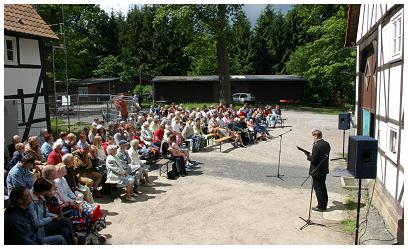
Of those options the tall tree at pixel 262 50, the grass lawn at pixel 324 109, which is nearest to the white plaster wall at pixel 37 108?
the grass lawn at pixel 324 109

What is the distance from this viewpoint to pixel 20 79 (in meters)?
15.7

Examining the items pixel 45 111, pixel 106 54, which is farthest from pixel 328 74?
pixel 106 54

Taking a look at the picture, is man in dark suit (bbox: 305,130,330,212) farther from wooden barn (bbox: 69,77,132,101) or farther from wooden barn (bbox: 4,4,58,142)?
wooden barn (bbox: 69,77,132,101)

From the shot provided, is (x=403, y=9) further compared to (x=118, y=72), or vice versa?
(x=118, y=72)

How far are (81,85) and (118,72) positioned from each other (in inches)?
276

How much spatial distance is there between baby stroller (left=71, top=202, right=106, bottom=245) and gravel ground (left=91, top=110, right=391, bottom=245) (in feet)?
0.82

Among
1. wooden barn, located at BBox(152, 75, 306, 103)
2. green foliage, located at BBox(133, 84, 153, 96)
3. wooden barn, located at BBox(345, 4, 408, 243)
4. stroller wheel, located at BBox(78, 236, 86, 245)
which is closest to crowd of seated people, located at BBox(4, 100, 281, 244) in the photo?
stroller wheel, located at BBox(78, 236, 86, 245)

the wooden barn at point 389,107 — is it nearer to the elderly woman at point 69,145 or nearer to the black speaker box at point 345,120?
the black speaker box at point 345,120

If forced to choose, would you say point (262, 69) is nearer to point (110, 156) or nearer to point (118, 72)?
point (118, 72)

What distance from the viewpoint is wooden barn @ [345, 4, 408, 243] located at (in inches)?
289

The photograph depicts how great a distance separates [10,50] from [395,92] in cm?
1379

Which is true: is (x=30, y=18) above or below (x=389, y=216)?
above

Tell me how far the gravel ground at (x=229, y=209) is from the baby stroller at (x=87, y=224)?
250 millimetres

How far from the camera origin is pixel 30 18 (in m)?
16.4
